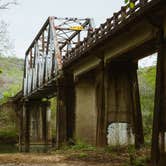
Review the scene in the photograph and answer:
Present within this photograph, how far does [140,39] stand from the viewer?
869 inches

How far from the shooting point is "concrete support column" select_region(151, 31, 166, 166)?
57.4 feet

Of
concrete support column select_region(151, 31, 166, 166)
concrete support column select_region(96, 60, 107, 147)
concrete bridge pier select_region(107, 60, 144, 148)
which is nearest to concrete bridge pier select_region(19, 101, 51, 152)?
concrete bridge pier select_region(107, 60, 144, 148)

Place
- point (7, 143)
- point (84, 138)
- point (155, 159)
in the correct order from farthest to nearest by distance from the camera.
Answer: point (7, 143) → point (84, 138) → point (155, 159)

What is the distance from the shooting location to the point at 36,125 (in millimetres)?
60469

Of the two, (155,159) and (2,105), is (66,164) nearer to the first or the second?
(155,159)

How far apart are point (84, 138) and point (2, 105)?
35.4 m

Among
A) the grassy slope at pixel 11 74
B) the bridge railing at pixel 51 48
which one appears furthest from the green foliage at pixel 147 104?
the grassy slope at pixel 11 74

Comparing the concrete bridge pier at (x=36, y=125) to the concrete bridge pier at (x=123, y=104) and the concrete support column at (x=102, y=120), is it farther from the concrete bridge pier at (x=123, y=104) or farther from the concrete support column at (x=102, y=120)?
the concrete support column at (x=102, y=120)

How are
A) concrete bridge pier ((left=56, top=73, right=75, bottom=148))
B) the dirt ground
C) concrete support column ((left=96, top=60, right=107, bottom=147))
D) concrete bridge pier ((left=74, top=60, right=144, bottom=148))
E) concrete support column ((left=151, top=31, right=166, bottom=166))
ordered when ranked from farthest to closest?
concrete bridge pier ((left=56, top=73, right=75, bottom=148)) < concrete bridge pier ((left=74, top=60, right=144, bottom=148)) < concrete support column ((left=96, top=60, right=107, bottom=147)) < the dirt ground < concrete support column ((left=151, top=31, right=166, bottom=166))

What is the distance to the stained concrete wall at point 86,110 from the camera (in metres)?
33.5

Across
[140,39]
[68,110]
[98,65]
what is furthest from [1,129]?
[140,39]

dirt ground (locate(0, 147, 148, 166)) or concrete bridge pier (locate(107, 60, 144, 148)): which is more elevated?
concrete bridge pier (locate(107, 60, 144, 148))

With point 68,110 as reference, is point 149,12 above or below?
above

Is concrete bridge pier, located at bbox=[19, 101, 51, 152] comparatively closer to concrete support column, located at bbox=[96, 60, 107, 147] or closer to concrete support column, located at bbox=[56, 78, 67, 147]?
concrete support column, located at bbox=[56, 78, 67, 147]
